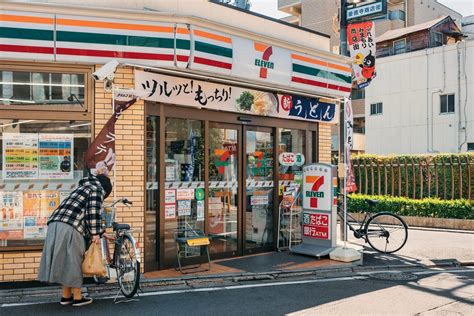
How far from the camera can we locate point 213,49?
8359 millimetres

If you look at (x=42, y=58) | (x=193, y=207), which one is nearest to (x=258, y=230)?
(x=193, y=207)

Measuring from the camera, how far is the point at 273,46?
31.3 feet

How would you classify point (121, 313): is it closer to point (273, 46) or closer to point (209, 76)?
point (209, 76)

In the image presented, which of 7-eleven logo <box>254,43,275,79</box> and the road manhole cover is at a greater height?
7-eleven logo <box>254,43,275,79</box>

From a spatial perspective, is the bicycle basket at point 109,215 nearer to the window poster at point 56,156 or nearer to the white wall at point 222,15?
the window poster at point 56,156

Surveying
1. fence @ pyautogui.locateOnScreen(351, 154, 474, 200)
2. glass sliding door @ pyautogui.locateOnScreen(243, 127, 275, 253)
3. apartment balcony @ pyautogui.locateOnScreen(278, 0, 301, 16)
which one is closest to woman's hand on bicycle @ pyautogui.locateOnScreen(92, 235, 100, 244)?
glass sliding door @ pyautogui.locateOnScreen(243, 127, 275, 253)

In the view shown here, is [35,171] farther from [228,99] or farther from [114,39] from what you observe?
[228,99]

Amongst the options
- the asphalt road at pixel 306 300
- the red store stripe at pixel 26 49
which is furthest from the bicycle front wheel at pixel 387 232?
the red store stripe at pixel 26 49

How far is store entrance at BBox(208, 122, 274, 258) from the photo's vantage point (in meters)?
9.59

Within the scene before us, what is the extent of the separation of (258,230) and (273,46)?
12.6ft

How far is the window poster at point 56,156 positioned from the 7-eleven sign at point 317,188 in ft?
15.9

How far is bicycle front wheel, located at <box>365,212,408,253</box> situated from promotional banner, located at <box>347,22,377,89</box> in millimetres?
3246

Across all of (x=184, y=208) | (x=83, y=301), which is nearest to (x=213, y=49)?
(x=184, y=208)

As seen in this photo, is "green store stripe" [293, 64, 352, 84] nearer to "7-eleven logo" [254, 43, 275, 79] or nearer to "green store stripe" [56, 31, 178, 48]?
"7-eleven logo" [254, 43, 275, 79]
